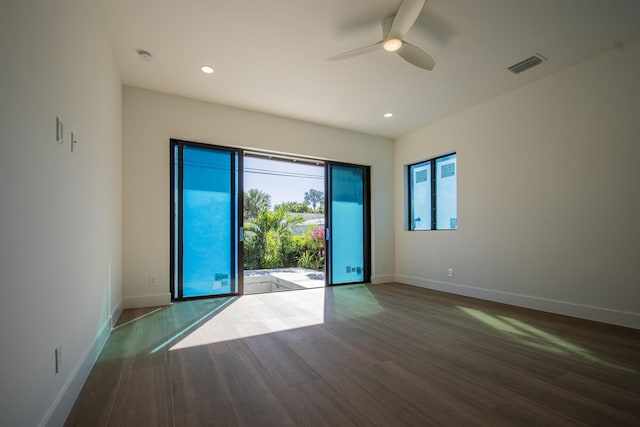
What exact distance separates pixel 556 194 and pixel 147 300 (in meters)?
5.21

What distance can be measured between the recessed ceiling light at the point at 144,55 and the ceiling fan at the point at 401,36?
203 cm

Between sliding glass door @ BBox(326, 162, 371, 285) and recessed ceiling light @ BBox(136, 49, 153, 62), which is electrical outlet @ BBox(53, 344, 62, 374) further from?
sliding glass door @ BBox(326, 162, 371, 285)

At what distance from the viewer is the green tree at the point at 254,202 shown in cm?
894

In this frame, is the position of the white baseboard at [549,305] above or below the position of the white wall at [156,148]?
below

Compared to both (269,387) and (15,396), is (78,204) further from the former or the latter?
(269,387)

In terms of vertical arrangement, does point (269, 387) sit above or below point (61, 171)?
below

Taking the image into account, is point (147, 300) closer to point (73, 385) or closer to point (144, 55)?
point (73, 385)

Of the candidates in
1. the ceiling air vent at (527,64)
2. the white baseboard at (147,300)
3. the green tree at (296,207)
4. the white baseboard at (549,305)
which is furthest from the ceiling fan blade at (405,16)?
the green tree at (296,207)

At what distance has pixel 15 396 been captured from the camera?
106 centimetres

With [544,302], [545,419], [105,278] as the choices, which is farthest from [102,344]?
[544,302]

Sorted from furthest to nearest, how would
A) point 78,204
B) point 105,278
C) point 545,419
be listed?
point 105,278 → point 78,204 → point 545,419

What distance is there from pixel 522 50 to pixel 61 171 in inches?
161

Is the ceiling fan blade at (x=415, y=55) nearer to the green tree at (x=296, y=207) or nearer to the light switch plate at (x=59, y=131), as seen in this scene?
the light switch plate at (x=59, y=131)

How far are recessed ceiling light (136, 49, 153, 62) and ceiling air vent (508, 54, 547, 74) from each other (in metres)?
4.04
